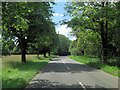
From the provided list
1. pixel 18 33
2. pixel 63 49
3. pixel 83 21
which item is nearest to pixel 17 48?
pixel 18 33

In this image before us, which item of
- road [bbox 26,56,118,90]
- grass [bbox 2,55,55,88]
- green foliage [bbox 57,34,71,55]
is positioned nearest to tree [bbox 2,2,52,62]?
grass [bbox 2,55,55,88]

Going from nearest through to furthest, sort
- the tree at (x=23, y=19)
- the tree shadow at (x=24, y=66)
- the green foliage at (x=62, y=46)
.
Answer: the tree at (x=23, y=19)
the tree shadow at (x=24, y=66)
the green foliage at (x=62, y=46)

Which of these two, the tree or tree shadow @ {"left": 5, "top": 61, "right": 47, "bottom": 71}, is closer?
the tree

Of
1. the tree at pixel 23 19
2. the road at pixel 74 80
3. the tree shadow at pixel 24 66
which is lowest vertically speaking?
the tree shadow at pixel 24 66

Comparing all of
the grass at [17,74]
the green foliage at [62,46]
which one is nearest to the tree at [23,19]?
the grass at [17,74]

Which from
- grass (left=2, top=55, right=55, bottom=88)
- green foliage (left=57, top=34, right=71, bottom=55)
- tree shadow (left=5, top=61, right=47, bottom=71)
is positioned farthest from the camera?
green foliage (left=57, top=34, right=71, bottom=55)

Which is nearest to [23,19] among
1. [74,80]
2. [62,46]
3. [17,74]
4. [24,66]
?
[17,74]

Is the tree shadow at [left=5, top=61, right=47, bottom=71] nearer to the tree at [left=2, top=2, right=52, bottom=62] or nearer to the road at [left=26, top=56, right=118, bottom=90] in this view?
the tree at [left=2, top=2, right=52, bottom=62]

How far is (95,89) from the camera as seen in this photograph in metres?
6.98

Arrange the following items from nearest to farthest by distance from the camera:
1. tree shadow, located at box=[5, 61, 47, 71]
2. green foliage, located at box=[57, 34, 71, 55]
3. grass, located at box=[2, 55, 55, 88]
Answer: grass, located at box=[2, 55, 55, 88]
tree shadow, located at box=[5, 61, 47, 71]
green foliage, located at box=[57, 34, 71, 55]

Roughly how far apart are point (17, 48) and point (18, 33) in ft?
13.6

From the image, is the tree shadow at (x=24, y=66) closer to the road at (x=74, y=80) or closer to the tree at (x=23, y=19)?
the tree at (x=23, y=19)

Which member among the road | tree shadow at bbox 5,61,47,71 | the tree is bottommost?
tree shadow at bbox 5,61,47,71

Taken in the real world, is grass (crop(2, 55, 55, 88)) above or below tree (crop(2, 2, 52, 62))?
below
